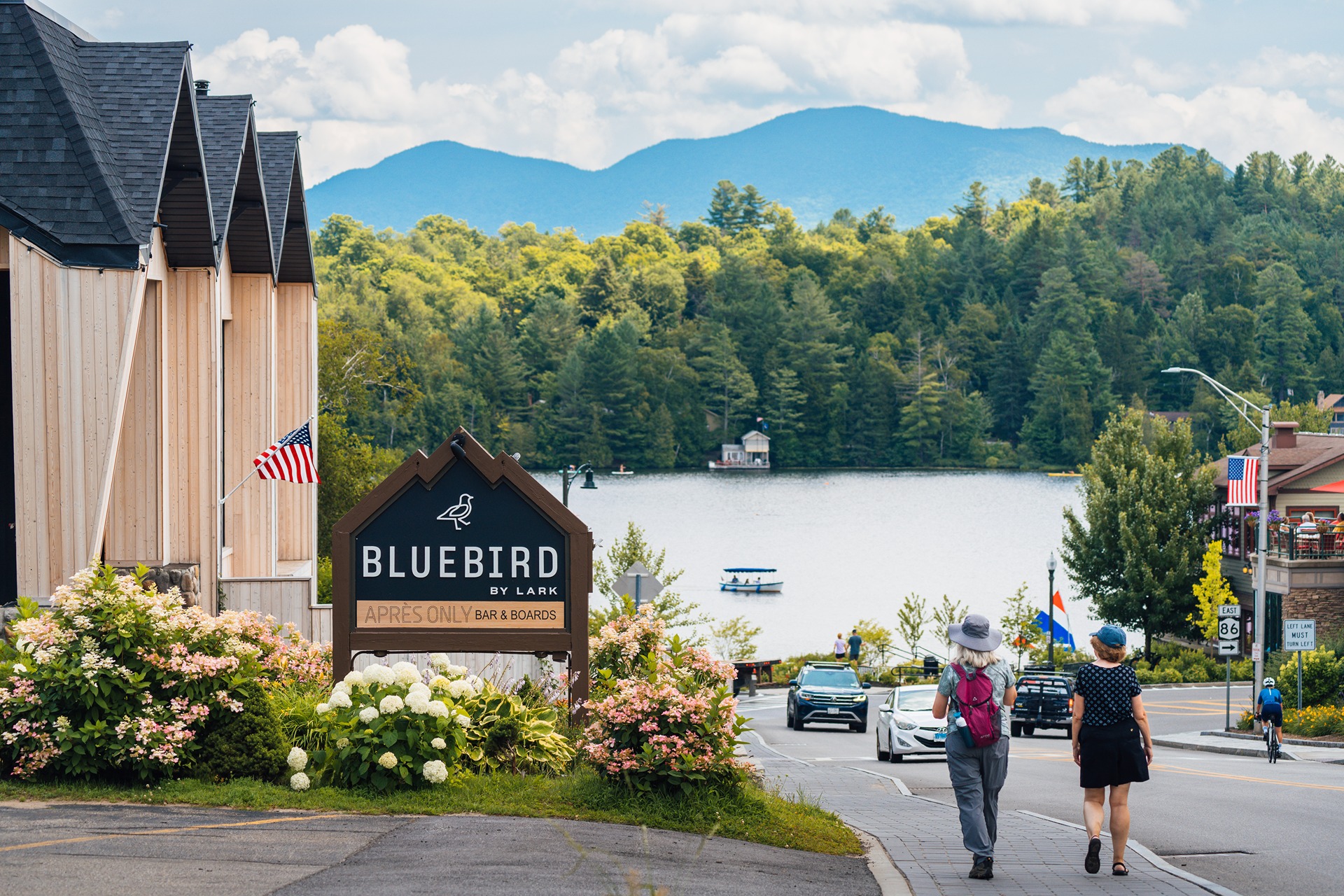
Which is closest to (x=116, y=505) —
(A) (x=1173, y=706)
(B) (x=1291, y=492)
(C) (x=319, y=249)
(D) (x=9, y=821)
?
(D) (x=9, y=821)

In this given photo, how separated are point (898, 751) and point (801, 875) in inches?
538

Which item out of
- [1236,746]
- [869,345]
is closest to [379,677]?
[1236,746]

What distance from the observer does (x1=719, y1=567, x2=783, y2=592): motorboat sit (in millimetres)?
76250

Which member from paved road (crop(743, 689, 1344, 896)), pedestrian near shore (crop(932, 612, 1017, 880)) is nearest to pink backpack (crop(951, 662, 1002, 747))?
pedestrian near shore (crop(932, 612, 1017, 880))

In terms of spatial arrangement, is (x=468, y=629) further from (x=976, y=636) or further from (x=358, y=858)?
(x=976, y=636)

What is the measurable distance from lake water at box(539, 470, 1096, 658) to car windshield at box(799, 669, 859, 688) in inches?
997

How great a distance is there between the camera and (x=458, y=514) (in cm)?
1273

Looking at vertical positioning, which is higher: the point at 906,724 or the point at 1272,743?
the point at 906,724

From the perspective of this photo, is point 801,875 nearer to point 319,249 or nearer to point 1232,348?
point 1232,348

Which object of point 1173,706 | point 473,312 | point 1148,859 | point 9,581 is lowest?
point 1173,706

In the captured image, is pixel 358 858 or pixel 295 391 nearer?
pixel 358 858

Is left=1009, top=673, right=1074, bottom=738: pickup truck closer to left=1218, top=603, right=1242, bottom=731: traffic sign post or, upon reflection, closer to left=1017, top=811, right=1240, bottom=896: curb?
left=1218, top=603, right=1242, bottom=731: traffic sign post

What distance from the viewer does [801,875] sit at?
363 inches

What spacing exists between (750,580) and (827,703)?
147 ft
